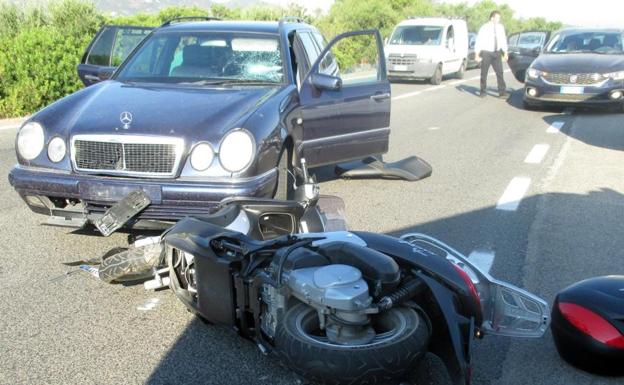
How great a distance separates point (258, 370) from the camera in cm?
328

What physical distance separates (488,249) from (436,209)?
124cm

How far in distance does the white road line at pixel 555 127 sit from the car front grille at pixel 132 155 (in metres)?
8.24

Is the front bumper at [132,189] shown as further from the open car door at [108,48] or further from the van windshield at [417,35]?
the van windshield at [417,35]

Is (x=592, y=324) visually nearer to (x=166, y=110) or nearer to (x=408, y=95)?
(x=166, y=110)

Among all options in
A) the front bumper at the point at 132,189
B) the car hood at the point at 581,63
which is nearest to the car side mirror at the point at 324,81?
the front bumper at the point at 132,189

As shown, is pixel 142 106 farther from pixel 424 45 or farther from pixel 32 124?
pixel 424 45

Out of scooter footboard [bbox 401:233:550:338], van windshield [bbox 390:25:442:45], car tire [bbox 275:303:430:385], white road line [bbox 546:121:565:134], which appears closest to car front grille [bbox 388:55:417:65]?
van windshield [bbox 390:25:442:45]

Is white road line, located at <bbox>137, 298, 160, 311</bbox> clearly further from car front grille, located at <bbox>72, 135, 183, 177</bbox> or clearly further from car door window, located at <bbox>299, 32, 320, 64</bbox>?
car door window, located at <bbox>299, 32, 320, 64</bbox>

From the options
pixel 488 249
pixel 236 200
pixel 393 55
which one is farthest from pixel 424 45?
pixel 236 200

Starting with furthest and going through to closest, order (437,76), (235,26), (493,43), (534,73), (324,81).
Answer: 1. (437,76)
2. (493,43)
3. (534,73)
4. (235,26)
5. (324,81)

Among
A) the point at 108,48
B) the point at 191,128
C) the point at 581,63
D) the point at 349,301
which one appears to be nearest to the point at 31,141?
the point at 191,128

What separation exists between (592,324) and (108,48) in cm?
1106

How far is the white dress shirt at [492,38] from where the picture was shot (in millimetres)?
16188

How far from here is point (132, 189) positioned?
4.66m
